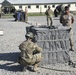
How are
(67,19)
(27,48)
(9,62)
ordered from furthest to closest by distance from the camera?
(67,19) → (9,62) → (27,48)

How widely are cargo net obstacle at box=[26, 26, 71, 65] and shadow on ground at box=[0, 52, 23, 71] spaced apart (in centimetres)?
87

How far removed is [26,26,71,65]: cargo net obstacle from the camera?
Answer: 431 inches

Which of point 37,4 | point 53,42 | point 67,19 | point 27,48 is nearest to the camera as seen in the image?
point 27,48

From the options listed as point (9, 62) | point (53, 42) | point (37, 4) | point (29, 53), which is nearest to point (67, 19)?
point (53, 42)

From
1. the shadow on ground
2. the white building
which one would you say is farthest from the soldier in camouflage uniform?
the white building

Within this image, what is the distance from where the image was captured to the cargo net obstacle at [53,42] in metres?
10.9

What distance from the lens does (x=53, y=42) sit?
11.1 m

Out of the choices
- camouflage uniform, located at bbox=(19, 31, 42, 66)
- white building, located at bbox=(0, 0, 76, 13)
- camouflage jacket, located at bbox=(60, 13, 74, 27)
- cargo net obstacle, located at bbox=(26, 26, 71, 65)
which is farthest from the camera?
white building, located at bbox=(0, 0, 76, 13)

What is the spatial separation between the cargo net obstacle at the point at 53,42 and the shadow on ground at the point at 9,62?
865 mm

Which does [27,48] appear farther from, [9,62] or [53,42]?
[9,62]

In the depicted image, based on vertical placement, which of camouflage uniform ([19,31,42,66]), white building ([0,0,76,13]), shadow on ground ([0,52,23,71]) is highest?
camouflage uniform ([19,31,42,66])

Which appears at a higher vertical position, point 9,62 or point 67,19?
point 67,19

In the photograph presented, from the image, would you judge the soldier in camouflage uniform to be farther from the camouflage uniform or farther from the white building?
the white building

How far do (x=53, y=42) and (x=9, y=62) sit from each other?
1.68 meters
